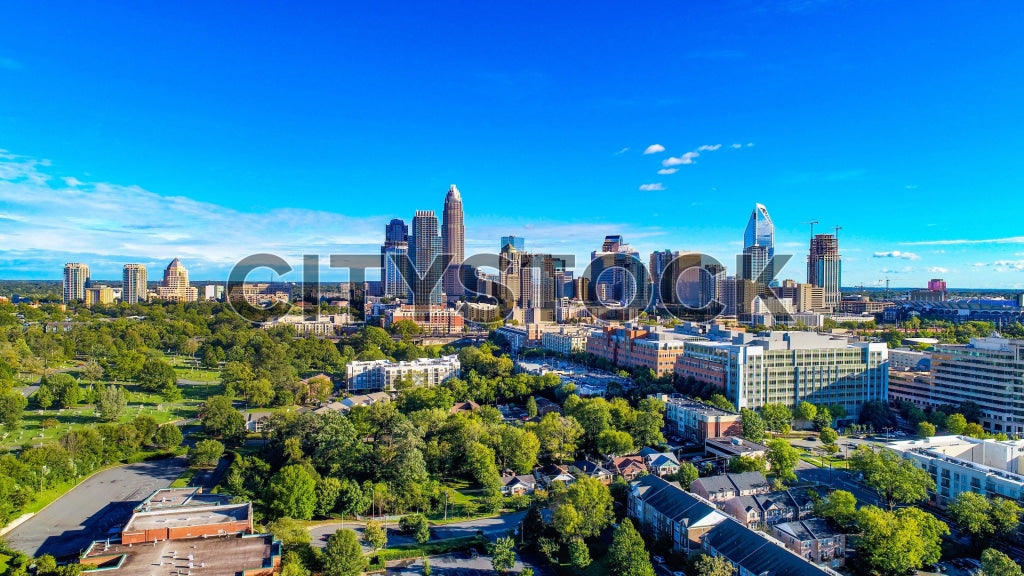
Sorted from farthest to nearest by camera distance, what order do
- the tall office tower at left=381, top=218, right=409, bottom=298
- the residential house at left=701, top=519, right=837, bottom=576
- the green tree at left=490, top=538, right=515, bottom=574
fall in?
1. the tall office tower at left=381, top=218, right=409, bottom=298
2. the green tree at left=490, top=538, right=515, bottom=574
3. the residential house at left=701, top=519, right=837, bottom=576

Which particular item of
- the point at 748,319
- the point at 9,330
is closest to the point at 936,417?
the point at 748,319

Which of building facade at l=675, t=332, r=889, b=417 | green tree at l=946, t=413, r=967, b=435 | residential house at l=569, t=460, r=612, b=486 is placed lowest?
residential house at l=569, t=460, r=612, b=486

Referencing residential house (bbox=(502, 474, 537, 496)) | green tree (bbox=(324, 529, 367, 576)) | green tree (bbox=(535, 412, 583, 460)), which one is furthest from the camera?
green tree (bbox=(535, 412, 583, 460))

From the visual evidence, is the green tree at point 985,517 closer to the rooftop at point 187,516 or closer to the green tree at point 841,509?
the green tree at point 841,509

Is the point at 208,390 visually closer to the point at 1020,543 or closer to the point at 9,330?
the point at 9,330

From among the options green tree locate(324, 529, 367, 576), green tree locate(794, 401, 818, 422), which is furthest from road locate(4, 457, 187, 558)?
green tree locate(794, 401, 818, 422)

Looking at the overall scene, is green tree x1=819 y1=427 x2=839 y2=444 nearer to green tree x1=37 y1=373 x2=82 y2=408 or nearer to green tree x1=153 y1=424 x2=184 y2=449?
green tree x1=153 y1=424 x2=184 y2=449

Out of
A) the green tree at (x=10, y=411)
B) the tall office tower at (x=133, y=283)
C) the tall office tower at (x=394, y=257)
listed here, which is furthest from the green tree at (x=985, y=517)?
the tall office tower at (x=133, y=283)
